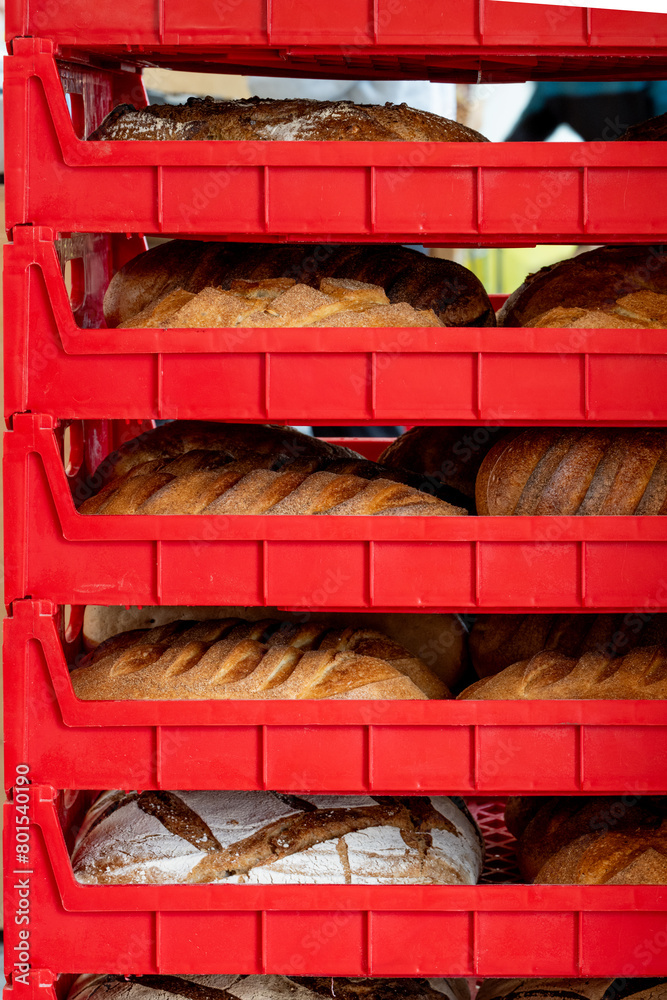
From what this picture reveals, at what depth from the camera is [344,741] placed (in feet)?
3.54

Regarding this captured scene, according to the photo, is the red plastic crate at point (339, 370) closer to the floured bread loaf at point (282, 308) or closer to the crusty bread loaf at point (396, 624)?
the floured bread loaf at point (282, 308)

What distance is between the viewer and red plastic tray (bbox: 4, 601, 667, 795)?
107 centimetres

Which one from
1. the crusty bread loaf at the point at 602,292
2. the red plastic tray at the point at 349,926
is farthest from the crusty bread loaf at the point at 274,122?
the red plastic tray at the point at 349,926

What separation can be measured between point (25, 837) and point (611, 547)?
762 mm

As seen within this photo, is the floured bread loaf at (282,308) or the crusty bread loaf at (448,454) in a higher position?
the floured bread loaf at (282,308)

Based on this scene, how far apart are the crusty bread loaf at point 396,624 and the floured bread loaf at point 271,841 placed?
0.21m

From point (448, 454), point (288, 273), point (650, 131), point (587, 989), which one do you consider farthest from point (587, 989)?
point (650, 131)

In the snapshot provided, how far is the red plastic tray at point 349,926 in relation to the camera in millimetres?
1071

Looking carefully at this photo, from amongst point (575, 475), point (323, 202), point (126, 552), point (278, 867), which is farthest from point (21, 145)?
point (278, 867)

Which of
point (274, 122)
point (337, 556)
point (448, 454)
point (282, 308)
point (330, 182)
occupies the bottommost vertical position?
point (337, 556)

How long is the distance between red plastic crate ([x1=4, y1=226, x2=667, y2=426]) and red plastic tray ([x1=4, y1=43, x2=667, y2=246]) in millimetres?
95

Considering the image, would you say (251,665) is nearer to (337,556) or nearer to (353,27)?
(337,556)

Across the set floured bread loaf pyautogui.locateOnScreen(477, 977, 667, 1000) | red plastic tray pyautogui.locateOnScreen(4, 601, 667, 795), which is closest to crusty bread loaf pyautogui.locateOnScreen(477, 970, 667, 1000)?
floured bread loaf pyautogui.locateOnScreen(477, 977, 667, 1000)

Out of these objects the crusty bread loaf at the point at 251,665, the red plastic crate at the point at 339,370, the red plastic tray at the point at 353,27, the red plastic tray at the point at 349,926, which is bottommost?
the red plastic tray at the point at 349,926
